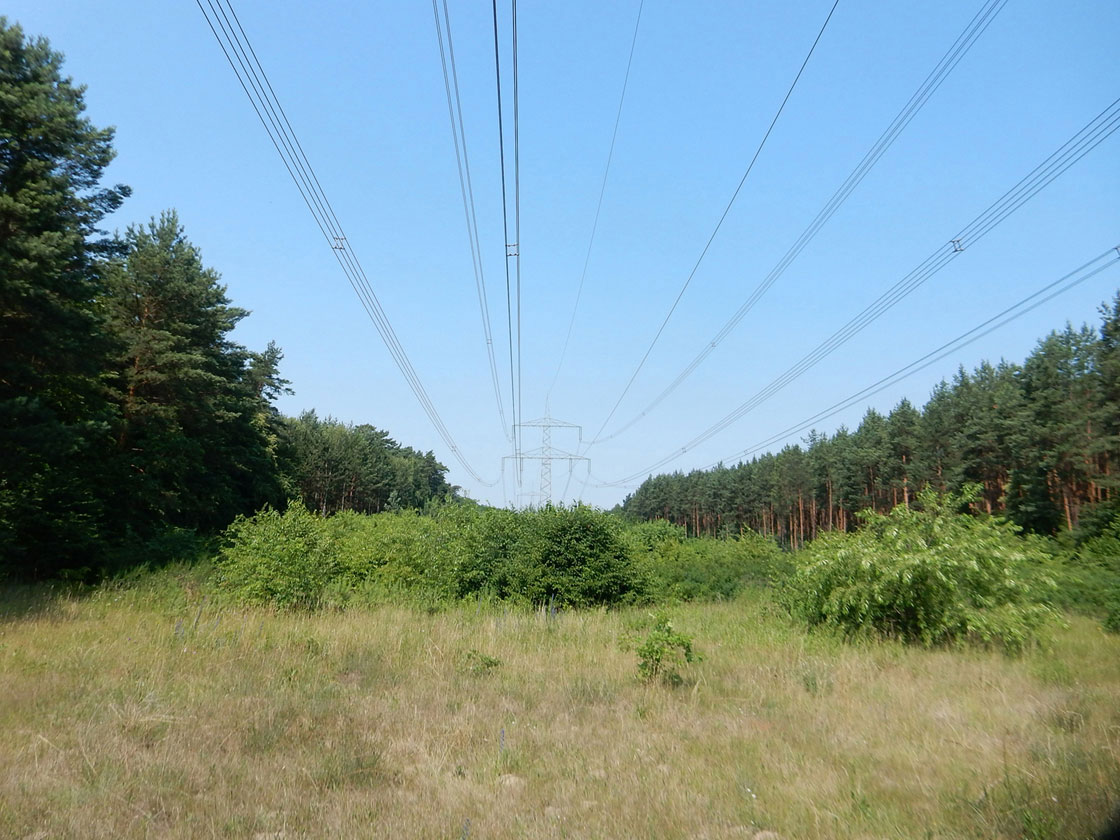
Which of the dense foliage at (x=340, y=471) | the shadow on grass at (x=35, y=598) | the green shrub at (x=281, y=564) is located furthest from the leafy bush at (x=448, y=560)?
the dense foliage at (x=340, y=471)

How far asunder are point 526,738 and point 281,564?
1247cm

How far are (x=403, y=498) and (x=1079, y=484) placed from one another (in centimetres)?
9726

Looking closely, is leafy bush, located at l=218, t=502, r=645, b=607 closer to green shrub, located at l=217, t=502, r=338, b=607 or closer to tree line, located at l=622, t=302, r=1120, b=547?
green shrub, located at l=217, t=502, r=338, b=607

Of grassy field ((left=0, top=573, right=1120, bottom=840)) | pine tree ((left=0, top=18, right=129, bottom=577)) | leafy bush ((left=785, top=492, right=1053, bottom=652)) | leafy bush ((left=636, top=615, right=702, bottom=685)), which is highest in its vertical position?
pine tree ((left=0, top=18, right=129, bottom=577))

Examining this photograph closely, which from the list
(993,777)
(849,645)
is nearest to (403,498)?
(849,645)

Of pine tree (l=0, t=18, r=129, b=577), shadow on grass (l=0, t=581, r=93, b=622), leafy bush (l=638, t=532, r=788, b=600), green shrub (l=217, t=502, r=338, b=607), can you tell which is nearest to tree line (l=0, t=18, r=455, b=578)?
pine tree (l=0, t=18, r=129, b=577)

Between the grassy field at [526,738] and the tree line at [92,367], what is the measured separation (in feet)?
28.8

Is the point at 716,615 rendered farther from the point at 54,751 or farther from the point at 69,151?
the point at 69,151

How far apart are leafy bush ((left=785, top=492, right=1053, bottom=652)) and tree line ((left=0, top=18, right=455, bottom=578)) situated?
20.2 metres

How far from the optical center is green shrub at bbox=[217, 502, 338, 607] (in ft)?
58.4

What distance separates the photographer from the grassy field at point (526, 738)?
5.44 m

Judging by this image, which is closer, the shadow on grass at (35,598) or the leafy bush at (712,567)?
the shadow on grass at (35,598)

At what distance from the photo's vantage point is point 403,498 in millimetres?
119250

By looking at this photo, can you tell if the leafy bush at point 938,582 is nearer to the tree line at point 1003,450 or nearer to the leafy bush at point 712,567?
the tree line at point 1003,450
